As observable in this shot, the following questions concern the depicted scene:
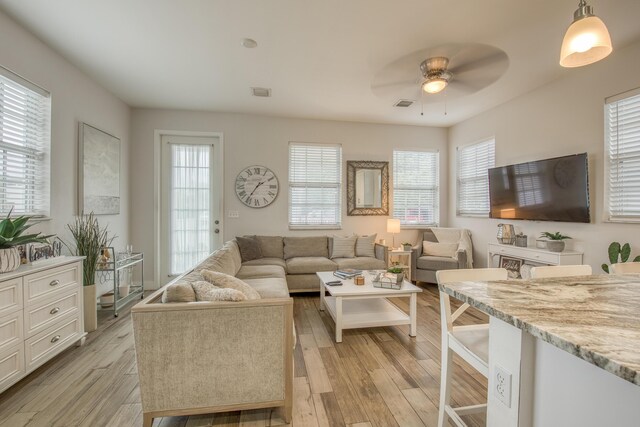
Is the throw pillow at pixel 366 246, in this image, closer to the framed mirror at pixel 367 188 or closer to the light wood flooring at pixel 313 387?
the framed mirror at pixel 367 188

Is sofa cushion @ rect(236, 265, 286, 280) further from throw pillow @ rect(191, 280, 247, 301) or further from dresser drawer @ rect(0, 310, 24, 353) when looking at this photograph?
dresser drawer @ rect(0, 310, 24, 353)

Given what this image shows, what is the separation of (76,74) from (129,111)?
1.20 meters

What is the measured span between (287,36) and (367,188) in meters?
2.98

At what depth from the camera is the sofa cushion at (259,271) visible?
3461 millimetres

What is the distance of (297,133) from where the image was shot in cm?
480

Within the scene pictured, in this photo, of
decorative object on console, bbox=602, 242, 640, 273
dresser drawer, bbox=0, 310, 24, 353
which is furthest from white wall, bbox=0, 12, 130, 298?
decorative object on console, bbox=602, 242, 640, 273

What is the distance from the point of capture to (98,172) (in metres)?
3.47

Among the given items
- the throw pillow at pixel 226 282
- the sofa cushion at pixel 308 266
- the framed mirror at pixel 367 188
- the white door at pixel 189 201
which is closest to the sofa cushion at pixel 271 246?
the sofa cushion at pixel 308 266

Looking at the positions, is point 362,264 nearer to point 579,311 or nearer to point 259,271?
point 259,271

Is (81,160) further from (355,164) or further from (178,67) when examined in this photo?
(355,164)

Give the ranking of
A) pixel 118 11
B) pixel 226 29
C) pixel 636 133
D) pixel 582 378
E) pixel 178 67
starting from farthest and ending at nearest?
pixel 178 67, pixel 636 133, pixel 226 29, pixel 118 11, pixel 582 378

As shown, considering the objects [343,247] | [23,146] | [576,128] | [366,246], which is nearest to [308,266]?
[343,247]

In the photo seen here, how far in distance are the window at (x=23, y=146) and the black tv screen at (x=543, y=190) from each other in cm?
520

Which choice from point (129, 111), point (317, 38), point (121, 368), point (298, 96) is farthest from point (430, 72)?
point (129, 111)
